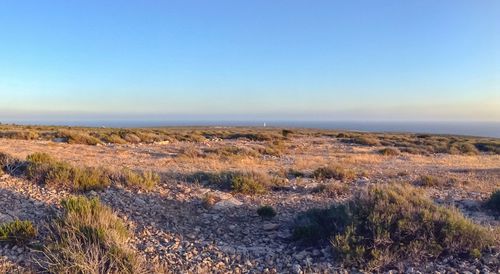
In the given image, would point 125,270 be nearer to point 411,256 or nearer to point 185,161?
point 411,256

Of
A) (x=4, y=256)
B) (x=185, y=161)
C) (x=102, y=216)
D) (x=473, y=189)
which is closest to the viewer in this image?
(x=4, y=256)

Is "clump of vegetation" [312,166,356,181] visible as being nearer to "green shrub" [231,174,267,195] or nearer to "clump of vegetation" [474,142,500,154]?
"green shrub" [231,174,267,195]

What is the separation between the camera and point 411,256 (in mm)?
6320

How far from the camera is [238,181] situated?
12.1 m

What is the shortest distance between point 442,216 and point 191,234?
4394 mm

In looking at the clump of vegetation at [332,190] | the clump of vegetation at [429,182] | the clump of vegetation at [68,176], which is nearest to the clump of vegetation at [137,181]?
the clump of vegetation at [68,176]

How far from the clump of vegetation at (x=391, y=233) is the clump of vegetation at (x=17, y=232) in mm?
4420

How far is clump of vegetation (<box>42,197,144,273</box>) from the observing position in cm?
563

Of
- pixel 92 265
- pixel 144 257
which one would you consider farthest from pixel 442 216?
pixel 92 265

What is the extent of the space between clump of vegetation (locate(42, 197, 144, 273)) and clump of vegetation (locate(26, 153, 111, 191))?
270 cm

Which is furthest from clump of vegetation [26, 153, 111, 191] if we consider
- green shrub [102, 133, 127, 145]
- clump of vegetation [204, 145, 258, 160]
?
green shrub [102, 133, 127, 145]

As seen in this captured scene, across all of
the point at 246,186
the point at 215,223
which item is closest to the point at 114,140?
the point at 246,186

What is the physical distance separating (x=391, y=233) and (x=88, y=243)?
470cm

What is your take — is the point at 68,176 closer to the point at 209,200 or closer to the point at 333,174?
the point at 209,200
